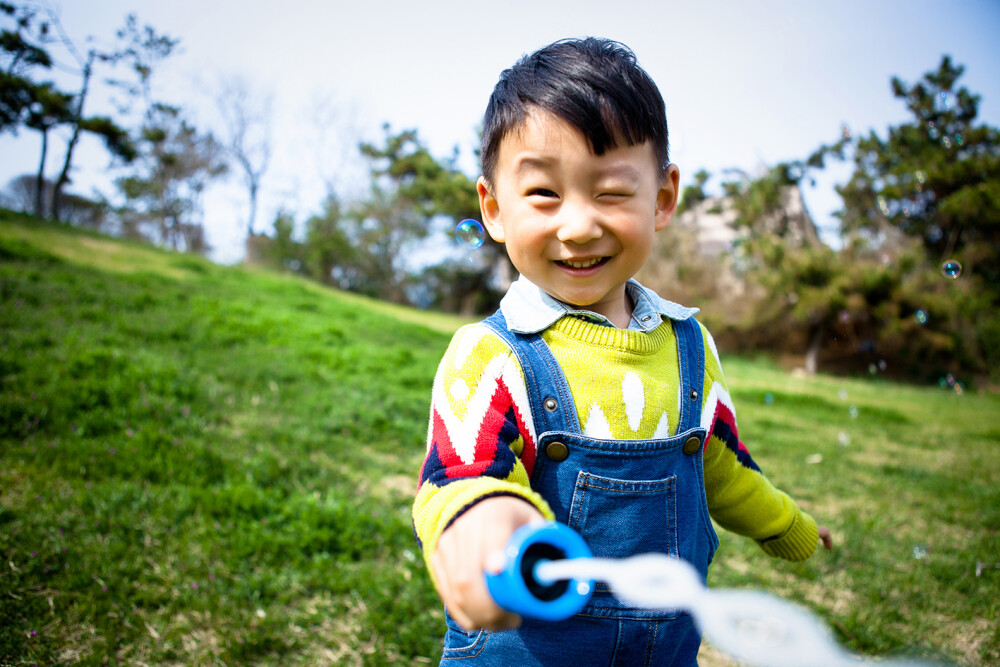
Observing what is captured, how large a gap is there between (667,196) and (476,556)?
1.02 meters

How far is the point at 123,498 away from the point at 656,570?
2.83m

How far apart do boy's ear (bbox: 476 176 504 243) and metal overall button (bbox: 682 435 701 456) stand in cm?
62

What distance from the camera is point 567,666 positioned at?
1.15m

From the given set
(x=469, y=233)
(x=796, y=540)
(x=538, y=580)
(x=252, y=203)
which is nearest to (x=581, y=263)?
(x=538, y=580)

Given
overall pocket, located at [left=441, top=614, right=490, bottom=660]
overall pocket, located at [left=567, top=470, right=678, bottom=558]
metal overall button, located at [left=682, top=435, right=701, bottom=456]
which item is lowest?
overall pocket, located at [left=441, top=614, right=490, bottom=660]

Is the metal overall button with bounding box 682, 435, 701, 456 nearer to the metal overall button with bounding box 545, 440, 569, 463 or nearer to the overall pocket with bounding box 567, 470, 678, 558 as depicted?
the overall pocket with bounding box 567, 470, 678, 558

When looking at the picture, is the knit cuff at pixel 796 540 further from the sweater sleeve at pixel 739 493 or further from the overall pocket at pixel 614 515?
the overall pocket at pixel 614 515

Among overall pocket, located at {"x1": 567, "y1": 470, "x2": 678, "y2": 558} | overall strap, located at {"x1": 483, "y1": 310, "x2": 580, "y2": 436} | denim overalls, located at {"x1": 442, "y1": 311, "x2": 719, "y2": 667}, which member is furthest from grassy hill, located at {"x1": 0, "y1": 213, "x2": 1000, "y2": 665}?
overall strap, located at {"x1": 483, "y1": 310, "x2": 580, "y2": 436}

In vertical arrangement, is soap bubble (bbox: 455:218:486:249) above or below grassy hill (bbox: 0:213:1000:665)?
above

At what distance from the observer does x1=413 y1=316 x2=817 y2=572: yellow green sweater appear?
3.26 feet

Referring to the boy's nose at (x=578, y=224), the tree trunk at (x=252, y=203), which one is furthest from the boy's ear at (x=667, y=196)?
the tree trunk at (x=252, y=203)

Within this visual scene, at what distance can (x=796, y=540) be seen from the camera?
1.55 m

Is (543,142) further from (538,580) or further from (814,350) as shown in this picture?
(814,350)

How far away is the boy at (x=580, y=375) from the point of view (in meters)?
1.15
